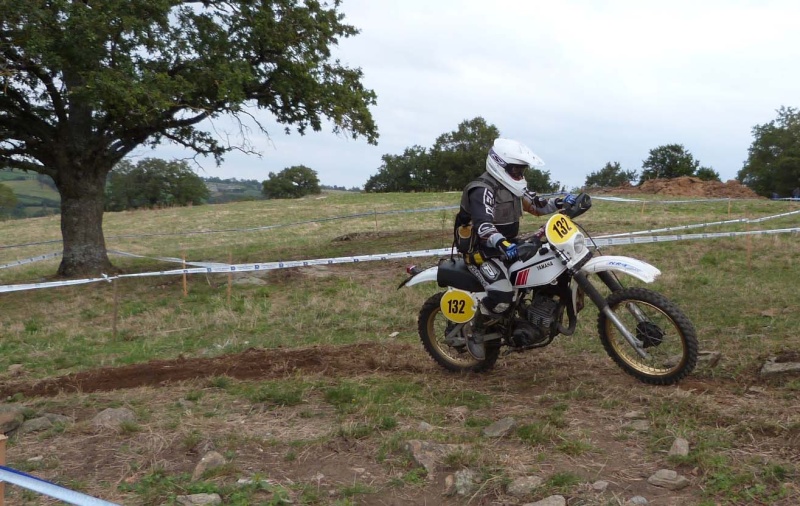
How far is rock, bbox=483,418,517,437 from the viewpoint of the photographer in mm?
4395

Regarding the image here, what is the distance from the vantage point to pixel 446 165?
7456cm

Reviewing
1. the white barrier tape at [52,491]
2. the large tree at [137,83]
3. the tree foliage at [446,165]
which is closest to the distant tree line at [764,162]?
the tree foliage at [446,165]

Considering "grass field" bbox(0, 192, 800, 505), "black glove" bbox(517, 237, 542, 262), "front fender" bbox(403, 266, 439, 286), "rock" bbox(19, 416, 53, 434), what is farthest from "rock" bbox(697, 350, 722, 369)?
"rock" bbox(19, 416, 53, 434)

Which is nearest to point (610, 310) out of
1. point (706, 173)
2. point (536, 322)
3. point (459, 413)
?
point (536, 322)

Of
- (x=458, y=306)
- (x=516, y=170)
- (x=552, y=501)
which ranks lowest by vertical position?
(x=552, y=501)

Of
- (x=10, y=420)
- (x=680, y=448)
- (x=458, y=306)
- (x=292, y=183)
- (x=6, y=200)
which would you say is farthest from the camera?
(x=292, y=183)

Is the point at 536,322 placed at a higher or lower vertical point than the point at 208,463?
higher

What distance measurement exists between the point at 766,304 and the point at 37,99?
527 inches

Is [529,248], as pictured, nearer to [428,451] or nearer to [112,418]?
[428,451]

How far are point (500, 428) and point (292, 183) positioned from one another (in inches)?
3721

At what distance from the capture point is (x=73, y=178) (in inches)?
550

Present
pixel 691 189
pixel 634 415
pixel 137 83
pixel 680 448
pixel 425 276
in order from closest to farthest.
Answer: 1. pixel 680 448
2. pixel 634 415
3. pixel 425 276
4. pixel 137 83
5. pixel 691 189

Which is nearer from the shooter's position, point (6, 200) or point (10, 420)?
point (10, 420)

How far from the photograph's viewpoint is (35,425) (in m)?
4.84
